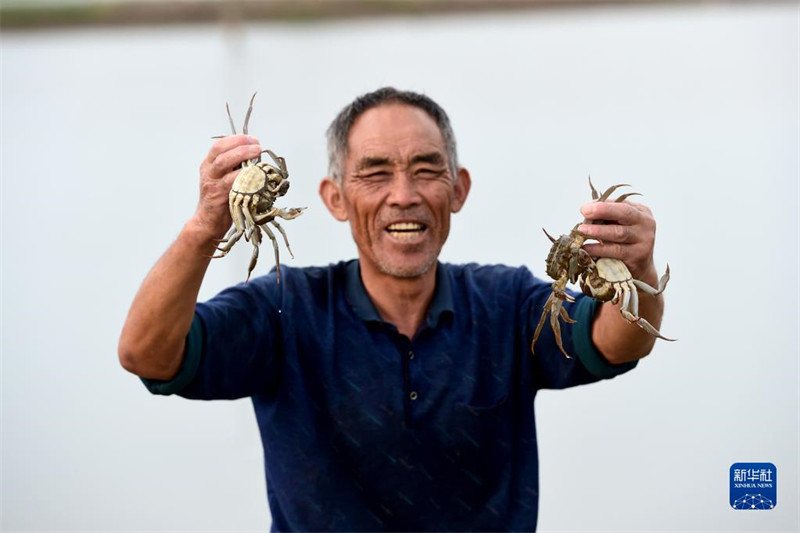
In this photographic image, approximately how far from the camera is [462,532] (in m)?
2.45

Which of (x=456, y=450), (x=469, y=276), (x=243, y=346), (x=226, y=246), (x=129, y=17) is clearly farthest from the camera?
(x=129, y=17)

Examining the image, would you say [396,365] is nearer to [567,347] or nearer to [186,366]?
[567,347]

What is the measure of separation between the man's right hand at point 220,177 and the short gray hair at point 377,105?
674mm

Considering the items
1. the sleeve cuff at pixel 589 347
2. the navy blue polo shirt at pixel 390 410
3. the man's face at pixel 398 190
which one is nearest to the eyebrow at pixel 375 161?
the man's face at pixel 398 190

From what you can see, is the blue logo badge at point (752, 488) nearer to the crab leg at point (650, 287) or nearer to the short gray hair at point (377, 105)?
the crab leg at point (650, 287)

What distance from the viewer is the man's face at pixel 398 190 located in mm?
2455

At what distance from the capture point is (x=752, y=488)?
8.55 ft

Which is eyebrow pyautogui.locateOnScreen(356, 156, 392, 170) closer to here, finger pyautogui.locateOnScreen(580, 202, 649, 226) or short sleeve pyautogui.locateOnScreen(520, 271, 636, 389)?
short sleeve pyautogui.locateOnScreen(520, 271, 636, 389)

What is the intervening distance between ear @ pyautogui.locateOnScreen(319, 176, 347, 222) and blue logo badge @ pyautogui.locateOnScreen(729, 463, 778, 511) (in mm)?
1358

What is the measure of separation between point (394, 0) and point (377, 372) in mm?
1518

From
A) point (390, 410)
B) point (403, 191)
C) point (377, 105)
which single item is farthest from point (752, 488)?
point (377, 105)

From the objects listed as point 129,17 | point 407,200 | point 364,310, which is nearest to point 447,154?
point 407,200

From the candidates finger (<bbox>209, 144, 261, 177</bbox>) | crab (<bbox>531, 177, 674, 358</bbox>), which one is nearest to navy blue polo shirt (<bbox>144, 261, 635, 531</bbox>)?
crab (<bbox>531, 177, 674, 358</bbox>)

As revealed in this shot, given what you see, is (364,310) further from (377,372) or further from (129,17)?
(129,17)
